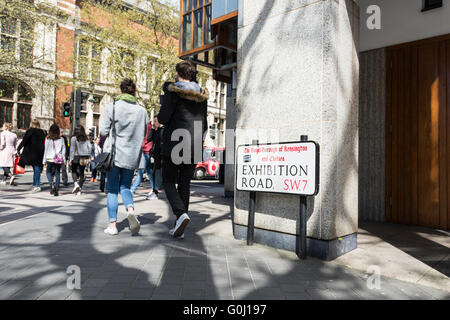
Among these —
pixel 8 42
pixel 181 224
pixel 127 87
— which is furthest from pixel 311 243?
pixel 8 42

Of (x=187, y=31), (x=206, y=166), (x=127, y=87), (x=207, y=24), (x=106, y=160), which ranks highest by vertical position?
(x=187, y=31)

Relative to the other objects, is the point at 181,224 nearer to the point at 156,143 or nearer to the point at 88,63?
the point at 156,143

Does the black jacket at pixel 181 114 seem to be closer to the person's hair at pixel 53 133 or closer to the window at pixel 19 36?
the person's hair at pixel 53 133

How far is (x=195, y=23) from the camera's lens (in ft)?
37.4

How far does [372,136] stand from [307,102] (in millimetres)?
2968

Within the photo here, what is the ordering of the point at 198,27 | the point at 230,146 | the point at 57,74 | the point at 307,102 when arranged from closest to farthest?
the point at 307,102 < the point at 230,146 < the point at 198,27 < the point at 57,74

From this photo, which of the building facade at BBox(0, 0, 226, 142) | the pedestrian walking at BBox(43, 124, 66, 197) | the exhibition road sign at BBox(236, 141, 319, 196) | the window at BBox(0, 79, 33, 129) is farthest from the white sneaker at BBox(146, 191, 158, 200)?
the window at BBox(0, 79, 33, 129)

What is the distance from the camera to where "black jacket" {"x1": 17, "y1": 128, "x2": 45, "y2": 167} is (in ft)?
28.5

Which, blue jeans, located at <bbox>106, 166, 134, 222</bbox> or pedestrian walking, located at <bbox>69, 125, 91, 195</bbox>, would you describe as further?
pedestrian walking, located at <bbox>69, 125, 91, 195</bbox>

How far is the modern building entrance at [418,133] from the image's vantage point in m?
5.23

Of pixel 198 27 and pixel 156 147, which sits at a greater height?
pixel 198 27

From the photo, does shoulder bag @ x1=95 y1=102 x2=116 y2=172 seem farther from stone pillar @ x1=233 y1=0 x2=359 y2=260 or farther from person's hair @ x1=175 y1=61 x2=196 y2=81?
stone pillar @ x1=233 y1=0 x2=359 y2=260

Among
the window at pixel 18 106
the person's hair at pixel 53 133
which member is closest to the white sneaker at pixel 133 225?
the person's hair at pixel 53 133

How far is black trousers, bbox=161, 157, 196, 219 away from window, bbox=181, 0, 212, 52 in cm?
728
